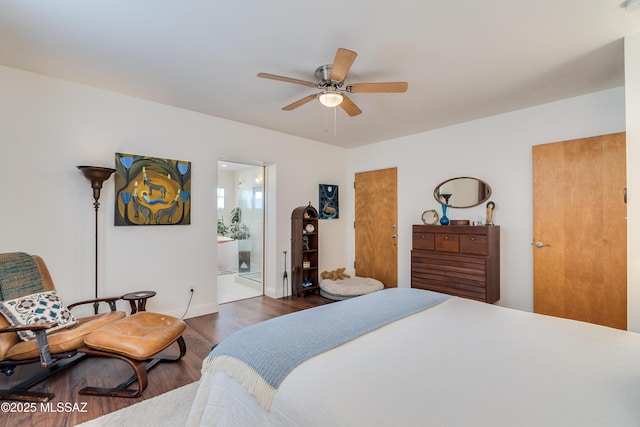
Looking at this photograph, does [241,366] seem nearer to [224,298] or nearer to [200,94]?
[200,94]

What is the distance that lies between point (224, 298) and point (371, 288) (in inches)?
85.9

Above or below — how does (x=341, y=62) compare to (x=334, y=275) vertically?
above

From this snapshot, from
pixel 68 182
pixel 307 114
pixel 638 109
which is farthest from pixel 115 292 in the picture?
pixel 638 109

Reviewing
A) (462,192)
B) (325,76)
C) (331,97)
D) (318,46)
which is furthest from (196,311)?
(462,192)

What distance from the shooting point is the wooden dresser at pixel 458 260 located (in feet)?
11.2

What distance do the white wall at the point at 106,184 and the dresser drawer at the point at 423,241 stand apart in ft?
7.99

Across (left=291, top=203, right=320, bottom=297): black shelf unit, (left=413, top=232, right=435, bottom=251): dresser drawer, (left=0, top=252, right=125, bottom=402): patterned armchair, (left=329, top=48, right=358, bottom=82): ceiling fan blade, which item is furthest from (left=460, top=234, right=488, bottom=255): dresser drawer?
(left=0, top=252, right=125, bottom=402): patterned armchair

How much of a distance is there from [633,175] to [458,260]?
5.94ft

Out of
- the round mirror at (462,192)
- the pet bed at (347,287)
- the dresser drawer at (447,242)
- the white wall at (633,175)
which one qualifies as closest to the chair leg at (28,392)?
the pet bed at (347,287)

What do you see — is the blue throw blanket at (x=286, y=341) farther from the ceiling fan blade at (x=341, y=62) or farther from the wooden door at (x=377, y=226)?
the wooden door at (x=377, y=226)

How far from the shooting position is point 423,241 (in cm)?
397

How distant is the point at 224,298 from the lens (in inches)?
173

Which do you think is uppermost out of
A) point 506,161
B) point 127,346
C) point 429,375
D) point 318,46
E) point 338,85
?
point 318,46

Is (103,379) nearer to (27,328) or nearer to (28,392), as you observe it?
(28,392)
